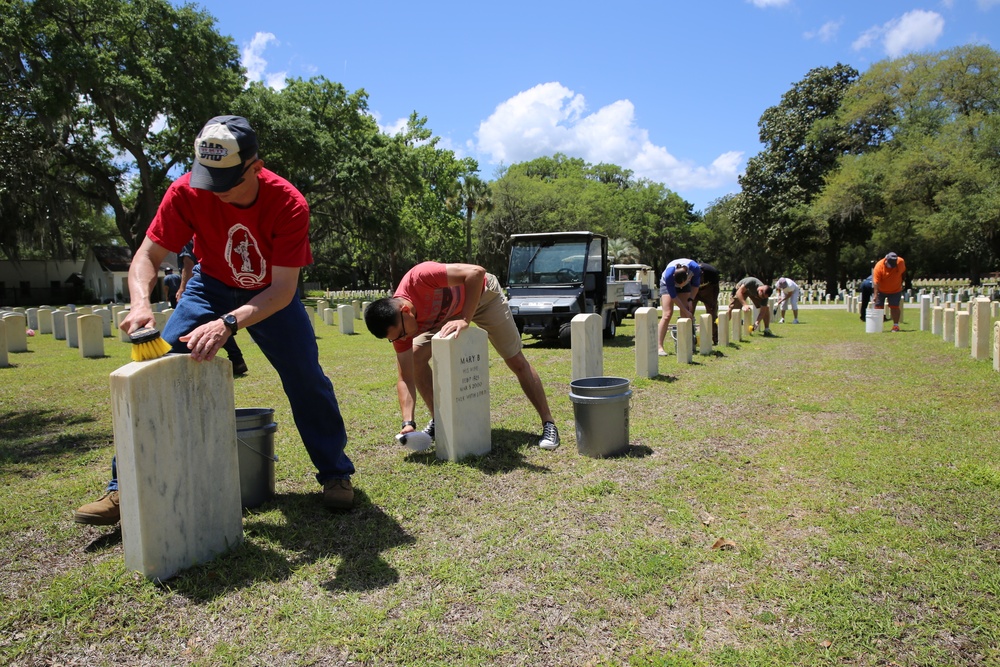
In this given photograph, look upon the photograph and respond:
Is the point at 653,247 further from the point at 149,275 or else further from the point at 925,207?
the point at 149,275

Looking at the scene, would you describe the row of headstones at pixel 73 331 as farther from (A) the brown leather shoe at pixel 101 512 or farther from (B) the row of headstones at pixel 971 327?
(B) the row of headstones at pixel 971 327

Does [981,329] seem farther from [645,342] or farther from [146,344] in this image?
[146,344]

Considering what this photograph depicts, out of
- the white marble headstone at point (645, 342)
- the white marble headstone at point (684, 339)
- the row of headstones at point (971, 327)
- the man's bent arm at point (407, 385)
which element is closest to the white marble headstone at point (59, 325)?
the white marble headstone at point (645, 342)

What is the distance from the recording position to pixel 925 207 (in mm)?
31344

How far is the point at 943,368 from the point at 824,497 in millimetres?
6963

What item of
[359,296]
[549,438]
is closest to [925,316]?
[549,438]

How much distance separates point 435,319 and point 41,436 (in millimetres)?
Answer: 4139

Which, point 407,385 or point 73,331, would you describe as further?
point 73,331

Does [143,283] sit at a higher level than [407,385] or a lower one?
higher

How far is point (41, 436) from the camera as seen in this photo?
6.42m

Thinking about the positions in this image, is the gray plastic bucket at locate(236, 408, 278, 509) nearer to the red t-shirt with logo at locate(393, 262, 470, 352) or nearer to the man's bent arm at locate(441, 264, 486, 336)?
the red t-shirt with logo at locate(393, 262, 470, 352)

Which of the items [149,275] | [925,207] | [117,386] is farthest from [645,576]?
[925,207]

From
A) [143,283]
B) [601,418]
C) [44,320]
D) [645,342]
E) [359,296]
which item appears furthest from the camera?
[359,296]

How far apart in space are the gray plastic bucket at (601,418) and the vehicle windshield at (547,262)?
30.8 ft
